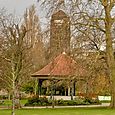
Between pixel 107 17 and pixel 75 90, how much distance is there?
16196 mm

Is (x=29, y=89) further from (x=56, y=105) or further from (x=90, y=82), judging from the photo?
(x=90, y=82)

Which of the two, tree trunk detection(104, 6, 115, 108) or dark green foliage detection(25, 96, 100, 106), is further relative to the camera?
dark green foliage detection(25, 96, 100, 106)

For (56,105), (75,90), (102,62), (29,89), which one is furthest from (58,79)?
(29,89)

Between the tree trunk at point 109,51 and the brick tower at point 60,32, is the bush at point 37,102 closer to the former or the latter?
the tree trunk at point 109,51

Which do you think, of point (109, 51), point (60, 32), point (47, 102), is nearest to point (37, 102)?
point (47, 102)

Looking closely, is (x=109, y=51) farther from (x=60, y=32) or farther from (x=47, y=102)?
(x=47, y=102)

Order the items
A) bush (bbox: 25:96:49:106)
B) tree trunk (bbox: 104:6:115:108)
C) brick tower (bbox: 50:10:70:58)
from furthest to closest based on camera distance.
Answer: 1. bush (bbox: 25:96:49:106)
2. tree trunk (bbox: 104:6:115:108)
3. brick tower (bbox: 50:10:70:58)

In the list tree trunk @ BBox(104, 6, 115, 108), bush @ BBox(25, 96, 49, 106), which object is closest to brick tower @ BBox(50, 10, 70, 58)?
tree trunk @ BBox(104, 6, 115, 108)

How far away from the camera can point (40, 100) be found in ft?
131

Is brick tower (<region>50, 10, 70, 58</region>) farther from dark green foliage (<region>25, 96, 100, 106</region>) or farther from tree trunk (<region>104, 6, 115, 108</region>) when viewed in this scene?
dark green foliage (<region>25, 96, 100, 106</region>)

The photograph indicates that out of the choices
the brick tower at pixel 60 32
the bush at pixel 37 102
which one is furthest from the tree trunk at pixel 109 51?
the bush at pixel 37 102

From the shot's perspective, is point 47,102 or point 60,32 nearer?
point 60,32

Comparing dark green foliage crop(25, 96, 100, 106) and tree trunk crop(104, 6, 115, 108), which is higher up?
tree trunk crop(104, 6, 115, 108)

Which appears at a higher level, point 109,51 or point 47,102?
point 109,51
